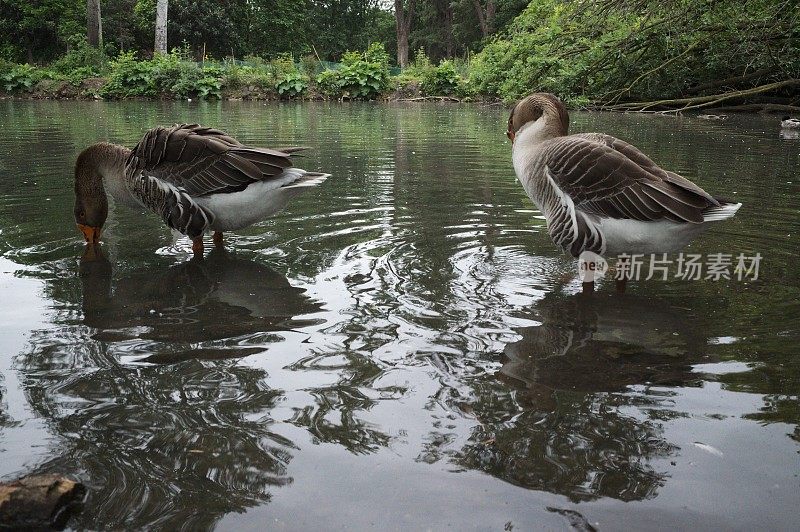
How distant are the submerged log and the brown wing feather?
3.25 metres

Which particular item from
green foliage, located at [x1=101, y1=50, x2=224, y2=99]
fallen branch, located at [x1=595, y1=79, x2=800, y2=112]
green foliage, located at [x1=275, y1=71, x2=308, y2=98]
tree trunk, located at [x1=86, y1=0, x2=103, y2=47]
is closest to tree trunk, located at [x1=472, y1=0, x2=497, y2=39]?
green foliage, located at [x1=275, y1=71, x2=308, y2=98]

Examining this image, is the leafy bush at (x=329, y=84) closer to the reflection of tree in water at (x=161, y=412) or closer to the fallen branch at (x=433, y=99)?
the fallen branch at (x=433, y=99)

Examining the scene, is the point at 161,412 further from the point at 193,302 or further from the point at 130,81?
the point at 130,81

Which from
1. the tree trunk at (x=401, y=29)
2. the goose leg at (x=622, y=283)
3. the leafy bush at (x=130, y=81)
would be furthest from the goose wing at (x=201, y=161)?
the tree trunk at (x=401, y=29)

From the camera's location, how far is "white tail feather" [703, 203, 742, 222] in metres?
4.04

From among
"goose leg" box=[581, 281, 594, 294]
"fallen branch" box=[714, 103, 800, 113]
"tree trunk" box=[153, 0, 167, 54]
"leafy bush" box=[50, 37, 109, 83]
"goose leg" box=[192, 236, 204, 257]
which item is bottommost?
"goose leg" box=[581, 281, 594, 294]

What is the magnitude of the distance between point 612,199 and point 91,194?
→ 383 cm

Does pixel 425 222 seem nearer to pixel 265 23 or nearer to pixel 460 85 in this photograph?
pixel 460 85

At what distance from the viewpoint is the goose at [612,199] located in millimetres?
4148

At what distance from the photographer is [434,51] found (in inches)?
2616

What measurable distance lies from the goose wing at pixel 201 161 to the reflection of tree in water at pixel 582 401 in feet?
7.28

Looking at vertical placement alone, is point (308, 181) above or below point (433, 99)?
below

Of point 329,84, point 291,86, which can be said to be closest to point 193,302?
point 329,84

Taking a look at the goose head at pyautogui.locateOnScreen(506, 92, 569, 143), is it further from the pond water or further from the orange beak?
the orange beak
